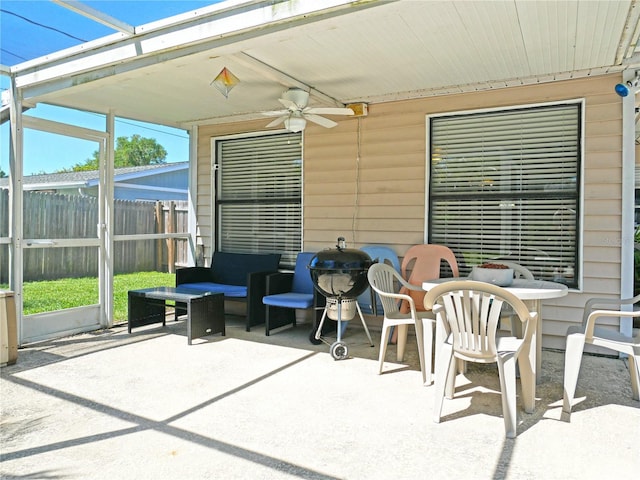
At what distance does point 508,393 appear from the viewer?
2518 millimetres

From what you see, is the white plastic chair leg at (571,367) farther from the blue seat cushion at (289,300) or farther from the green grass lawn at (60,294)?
the green grass lawn at (60,294)

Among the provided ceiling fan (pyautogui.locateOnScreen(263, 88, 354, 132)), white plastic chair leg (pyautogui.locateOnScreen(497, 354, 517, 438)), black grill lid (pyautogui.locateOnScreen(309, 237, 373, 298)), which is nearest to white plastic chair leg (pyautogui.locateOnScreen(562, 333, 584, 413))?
white plastic chair leg (pyautogui.locateOnScreen(497, 354, 517, 438))

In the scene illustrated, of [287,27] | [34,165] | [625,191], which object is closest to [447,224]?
[625,191]

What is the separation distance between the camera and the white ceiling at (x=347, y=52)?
279 centimetres

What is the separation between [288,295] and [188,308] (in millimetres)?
1015

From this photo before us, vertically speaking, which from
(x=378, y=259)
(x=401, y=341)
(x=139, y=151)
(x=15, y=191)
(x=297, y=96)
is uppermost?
(x=139, y=151)

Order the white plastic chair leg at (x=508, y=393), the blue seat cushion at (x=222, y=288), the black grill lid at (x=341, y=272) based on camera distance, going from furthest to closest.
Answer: the blue seat cushion at (x=222, y=288) < the black grill lid at (x=341, y=272) < the white plastic chair leg at (x=508, y=393)

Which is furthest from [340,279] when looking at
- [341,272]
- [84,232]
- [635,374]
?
[84,232]

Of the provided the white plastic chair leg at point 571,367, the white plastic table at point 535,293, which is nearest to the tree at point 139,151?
the white plastic table at point 535,293

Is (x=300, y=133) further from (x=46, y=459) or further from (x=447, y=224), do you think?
(x=46, y=459)

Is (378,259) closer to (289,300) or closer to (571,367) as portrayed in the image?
(289,300)

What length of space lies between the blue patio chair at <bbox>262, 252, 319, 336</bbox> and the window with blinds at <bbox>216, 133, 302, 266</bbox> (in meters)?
0.50

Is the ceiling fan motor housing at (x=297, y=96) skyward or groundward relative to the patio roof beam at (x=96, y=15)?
groundward

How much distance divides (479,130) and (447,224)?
975 mm
